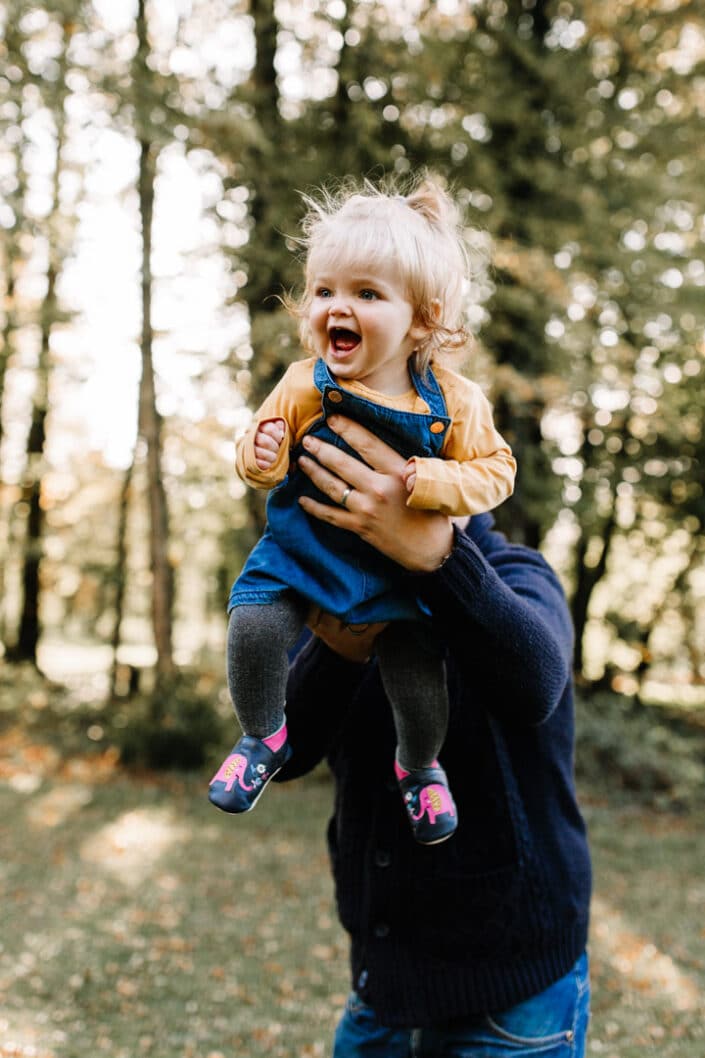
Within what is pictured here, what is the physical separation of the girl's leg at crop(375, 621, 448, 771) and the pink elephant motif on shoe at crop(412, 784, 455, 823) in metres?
0.07

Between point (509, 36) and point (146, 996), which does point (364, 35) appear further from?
point (146, 996)

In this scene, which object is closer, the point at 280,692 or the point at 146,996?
the point at 280,692

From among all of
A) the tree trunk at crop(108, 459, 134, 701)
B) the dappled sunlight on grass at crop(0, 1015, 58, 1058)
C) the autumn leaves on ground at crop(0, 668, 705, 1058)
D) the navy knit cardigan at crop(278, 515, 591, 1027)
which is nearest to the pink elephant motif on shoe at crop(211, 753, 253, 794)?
the navy knit cardigan at crop(278, 515, 591, 1027)

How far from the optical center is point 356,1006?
198 cm

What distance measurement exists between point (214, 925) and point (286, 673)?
571 cm

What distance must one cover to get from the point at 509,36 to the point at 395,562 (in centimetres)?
1013

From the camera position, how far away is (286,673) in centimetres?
184

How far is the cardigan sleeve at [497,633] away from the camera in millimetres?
1678

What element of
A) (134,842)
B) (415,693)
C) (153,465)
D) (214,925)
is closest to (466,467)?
(415,693)

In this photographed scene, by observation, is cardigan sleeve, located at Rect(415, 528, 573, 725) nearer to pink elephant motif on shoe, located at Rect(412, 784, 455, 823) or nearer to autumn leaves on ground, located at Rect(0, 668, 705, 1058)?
pink elephant motif on shoe, located at Rect(412, 784, 455, 823)

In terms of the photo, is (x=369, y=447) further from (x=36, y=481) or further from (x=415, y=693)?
(x=36, y=481)

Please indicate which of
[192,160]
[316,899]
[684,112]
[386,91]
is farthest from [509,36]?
[316,899]

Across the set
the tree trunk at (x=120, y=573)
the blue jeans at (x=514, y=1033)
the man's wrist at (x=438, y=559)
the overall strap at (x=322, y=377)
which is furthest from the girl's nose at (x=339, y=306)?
the tree trunk at (x=120, y=573)

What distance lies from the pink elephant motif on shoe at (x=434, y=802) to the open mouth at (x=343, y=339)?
848 millimetres
